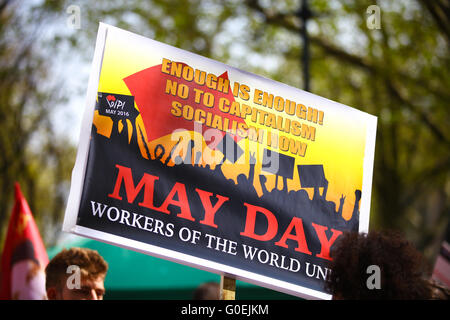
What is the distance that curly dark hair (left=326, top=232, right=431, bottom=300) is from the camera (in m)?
2.11

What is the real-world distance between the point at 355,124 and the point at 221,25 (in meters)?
9.10

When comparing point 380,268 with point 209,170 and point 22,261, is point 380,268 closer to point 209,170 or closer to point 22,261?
point 209,170

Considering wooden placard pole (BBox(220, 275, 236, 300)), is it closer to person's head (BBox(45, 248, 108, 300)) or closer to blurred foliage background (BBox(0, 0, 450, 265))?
person's head (BBox(45, 248, 108, 300))

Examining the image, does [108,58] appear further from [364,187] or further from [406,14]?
[406,14]

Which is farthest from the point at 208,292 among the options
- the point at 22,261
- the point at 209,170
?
the point at 209,170

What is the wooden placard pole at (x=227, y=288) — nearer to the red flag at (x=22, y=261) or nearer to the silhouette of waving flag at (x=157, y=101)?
the silhouette of waving flag at (x=157, y=101)

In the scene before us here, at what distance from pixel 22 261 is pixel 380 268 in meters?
2.85

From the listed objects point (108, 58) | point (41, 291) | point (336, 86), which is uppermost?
point (336, 86)

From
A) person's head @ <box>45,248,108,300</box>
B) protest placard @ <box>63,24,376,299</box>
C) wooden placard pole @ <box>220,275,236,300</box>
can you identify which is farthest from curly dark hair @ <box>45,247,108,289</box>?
wooden placard pole @ <box>220,275,236,300</box>

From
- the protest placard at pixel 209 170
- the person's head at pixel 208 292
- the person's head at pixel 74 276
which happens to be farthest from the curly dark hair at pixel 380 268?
the person's head at pixel 208 292

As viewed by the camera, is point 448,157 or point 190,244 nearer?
point 190,244

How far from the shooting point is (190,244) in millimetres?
2545

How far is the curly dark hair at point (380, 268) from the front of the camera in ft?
6.92

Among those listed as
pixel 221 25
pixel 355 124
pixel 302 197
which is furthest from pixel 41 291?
pixel 221 25
